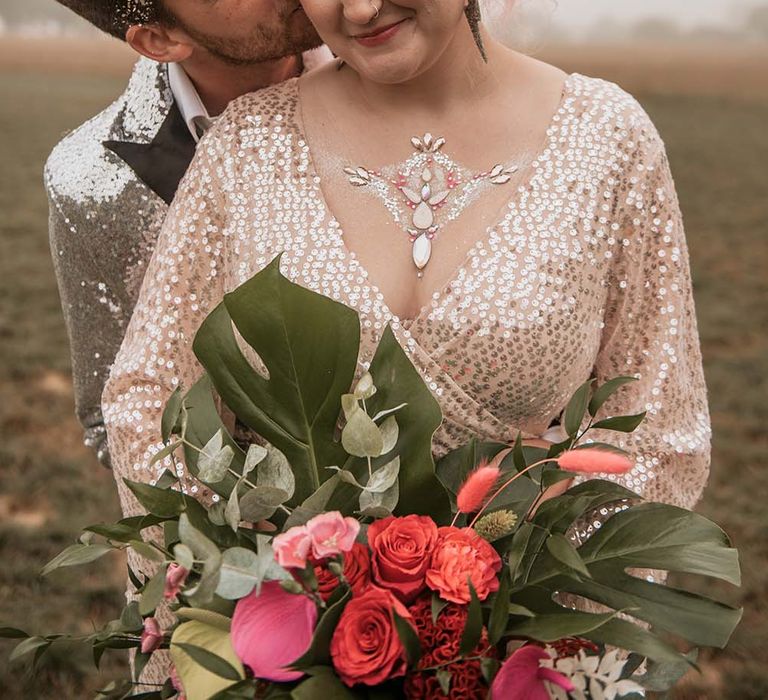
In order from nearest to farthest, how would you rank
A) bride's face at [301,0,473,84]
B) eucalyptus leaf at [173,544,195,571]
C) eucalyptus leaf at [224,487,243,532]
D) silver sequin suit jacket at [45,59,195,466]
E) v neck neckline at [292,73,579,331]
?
eucalyptus leaf at [173,544,195,571]
eucalyptus leaf at [224,487,243,532]
bride's face at [301,0,473,84]
v neck neckline at [292,73,579,331]
silver sequin suit jacket at [45,59,195,466]

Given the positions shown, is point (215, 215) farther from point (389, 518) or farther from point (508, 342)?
point (389, 518)

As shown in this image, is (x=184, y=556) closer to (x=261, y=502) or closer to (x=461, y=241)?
(x=261, y=502)

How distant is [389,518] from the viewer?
1422 millimetres

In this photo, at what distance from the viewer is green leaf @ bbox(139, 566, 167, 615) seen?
127cm

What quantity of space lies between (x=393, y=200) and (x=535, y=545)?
26.8 inches

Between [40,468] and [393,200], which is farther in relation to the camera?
[40,468]

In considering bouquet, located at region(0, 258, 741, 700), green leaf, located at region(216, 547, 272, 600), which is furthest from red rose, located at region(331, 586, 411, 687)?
green leaf, located at region(216, 547, 272, 600)

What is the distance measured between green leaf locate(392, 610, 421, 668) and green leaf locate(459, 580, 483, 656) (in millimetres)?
49

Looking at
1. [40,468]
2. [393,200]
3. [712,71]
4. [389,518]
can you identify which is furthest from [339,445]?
[712,71]

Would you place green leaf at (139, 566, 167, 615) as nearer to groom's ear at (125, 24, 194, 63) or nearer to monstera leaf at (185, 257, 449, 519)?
monstera leaf at (185, 257, 449, 519)

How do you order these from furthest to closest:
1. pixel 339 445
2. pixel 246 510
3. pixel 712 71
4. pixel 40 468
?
pixel 712 71
pixel 40 468
pixel 339 445
pixel 246 510

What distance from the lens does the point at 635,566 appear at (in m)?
1.45

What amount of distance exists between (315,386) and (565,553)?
40 centimetres

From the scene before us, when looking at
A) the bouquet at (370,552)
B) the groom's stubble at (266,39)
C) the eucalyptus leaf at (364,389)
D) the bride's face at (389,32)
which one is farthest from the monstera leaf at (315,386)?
the groom's stubble at (266,39)
